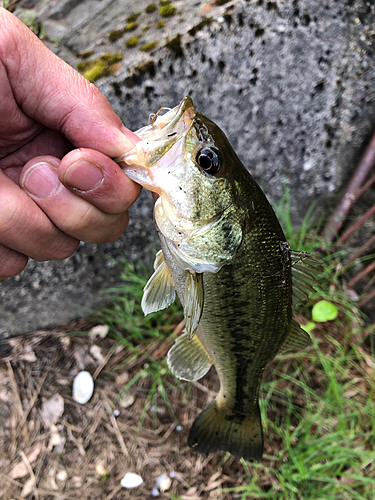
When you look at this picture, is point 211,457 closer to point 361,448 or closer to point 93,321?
point 361,448

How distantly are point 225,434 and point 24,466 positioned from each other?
159 cm

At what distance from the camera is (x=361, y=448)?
241 cm

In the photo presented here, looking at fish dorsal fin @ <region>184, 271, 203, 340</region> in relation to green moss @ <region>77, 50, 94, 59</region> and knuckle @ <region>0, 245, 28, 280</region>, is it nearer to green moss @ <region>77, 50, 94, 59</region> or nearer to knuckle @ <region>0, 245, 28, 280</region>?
knuckle @ <region>0, 245, 28, 280</region>

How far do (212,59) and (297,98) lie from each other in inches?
30.0

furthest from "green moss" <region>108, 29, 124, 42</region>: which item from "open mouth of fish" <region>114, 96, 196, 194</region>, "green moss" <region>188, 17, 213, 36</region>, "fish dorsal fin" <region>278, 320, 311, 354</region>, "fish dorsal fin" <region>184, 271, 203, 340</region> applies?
"fish dorsal fin" <region>278, 320, 311, 354</region>

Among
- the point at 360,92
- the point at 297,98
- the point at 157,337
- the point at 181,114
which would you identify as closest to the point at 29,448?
the point at 157,337

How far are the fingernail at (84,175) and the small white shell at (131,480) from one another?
2.19 meters

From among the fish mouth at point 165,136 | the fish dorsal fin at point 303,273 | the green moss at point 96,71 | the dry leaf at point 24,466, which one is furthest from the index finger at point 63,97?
the dry leaf at point 24,466

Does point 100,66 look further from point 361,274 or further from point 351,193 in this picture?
point 361,274

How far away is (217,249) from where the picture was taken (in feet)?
4.69

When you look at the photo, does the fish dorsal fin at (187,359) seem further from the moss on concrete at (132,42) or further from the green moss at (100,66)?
the moss on concrete at (132,42)

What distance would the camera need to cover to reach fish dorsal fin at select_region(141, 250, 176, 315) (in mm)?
1618

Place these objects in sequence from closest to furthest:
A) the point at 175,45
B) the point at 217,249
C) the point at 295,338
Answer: the point at 217,249, the point at 295,338, the point at 175,45

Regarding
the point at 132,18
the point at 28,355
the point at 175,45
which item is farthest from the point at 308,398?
the point at 132,18
